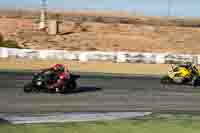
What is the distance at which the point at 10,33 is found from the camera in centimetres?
5359

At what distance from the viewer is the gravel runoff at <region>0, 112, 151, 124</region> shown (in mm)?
15340

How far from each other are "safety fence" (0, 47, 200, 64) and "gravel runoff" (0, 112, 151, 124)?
18.5 m

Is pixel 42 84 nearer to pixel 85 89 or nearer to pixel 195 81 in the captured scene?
pixel 85 89

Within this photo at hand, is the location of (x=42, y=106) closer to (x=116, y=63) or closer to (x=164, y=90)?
(x=164, y=90)

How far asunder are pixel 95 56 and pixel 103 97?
49.9 feet

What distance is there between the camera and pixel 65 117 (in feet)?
53.6

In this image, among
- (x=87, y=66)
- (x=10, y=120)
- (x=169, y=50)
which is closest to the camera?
(x=10, y=120)

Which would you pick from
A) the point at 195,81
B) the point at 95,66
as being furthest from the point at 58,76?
the point at 95,66

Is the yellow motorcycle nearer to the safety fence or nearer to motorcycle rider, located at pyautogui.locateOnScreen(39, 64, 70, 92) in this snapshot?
motorcycle rider, located at pyautogui.locateOnScreen(39, 64, 70, 92)

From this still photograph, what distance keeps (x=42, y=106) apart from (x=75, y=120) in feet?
9.94

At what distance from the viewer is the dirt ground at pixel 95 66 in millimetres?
33125

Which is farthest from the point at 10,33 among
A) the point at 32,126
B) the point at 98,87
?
the point at 32,126

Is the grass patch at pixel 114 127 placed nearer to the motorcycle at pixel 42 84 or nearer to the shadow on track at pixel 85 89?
→ the motorcycle at pixel 42 84

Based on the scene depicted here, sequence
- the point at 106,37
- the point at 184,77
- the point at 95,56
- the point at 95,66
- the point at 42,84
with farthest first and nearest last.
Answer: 1. the point at 106,37
2. the point at 95,56
3. the point at 95,66
4. the point at 184,77
5. the point at 42,84
